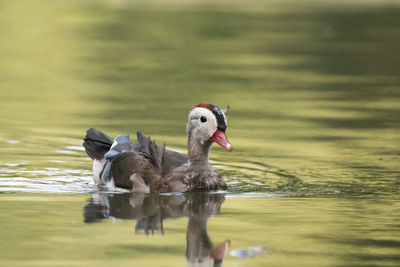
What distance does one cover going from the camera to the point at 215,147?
13.5 metres

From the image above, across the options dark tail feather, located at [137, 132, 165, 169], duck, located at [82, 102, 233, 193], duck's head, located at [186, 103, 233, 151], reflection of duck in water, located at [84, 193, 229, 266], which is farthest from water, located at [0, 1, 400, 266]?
duck's head, located at [186, 103, 233, 151]

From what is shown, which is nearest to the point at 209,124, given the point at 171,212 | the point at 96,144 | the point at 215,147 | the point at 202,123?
the point at 202,123

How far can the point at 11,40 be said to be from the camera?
27766 millimetres

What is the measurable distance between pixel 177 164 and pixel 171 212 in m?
1.22

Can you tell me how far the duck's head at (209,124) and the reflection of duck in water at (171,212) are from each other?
607 mm

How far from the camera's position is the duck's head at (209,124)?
1038 cm

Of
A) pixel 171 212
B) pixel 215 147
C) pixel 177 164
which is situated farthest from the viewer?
pixel 215 147

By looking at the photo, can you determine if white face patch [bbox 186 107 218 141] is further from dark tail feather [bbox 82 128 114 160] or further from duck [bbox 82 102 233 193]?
dark tail feather [bbox 82 128 114 160]

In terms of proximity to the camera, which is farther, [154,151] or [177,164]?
[177,164]

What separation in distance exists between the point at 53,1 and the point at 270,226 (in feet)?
108

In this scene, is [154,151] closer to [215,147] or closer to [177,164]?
[177,164]

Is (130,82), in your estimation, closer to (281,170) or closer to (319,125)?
(319,125)

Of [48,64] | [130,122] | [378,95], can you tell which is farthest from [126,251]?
[48,64]

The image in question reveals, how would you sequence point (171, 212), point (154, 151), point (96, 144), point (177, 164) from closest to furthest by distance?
point (171, 212) → point (154, 151) → point (177, 164) → point (96, 144)
